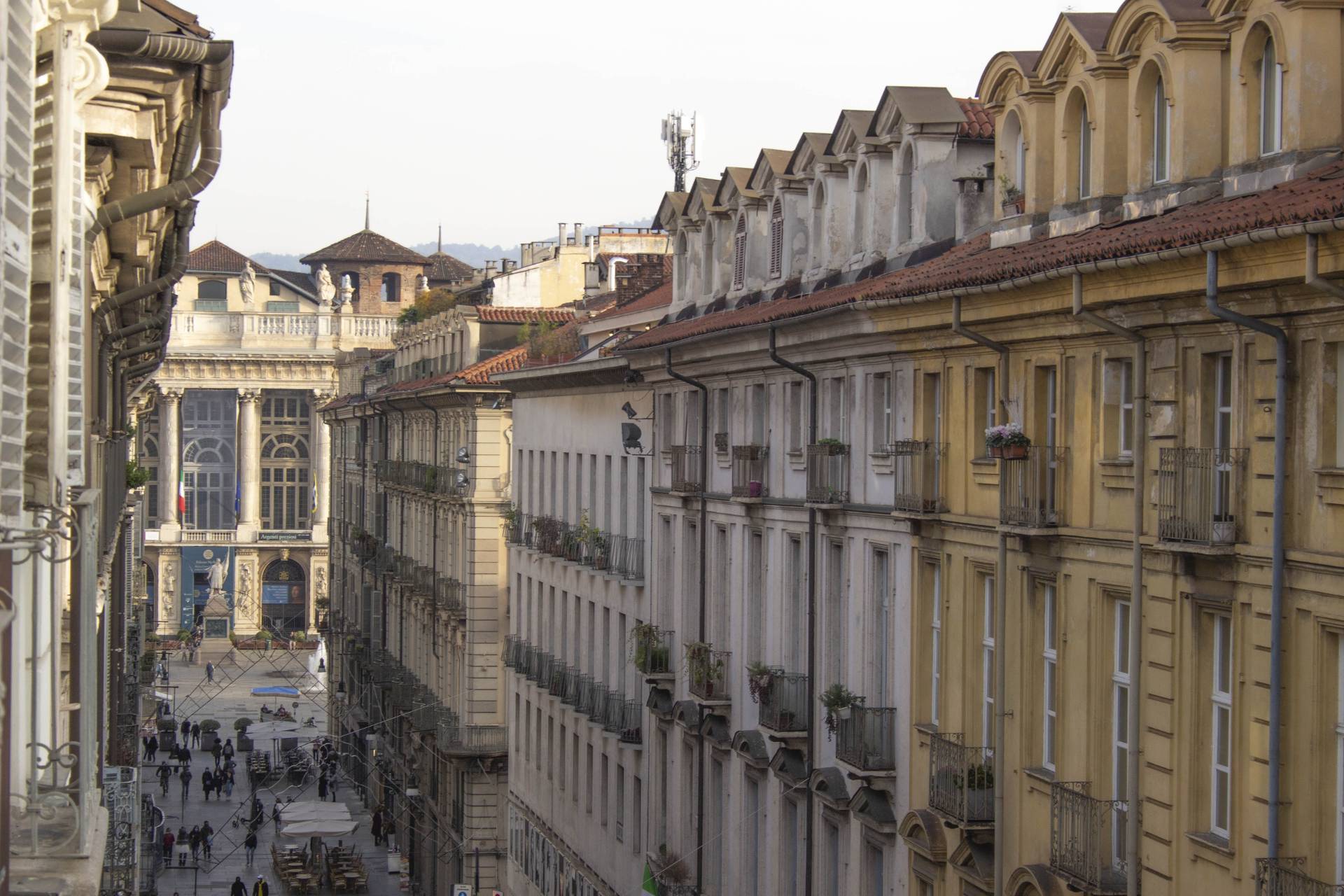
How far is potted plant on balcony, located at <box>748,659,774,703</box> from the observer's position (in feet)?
98.1

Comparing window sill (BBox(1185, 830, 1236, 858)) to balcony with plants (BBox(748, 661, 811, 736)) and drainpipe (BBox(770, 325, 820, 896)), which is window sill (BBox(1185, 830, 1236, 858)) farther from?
balcony with plants (BBox(748, 661, 811, 736))

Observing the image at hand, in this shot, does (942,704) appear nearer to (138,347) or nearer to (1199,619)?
(1199,619)

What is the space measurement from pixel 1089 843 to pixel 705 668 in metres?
14.5

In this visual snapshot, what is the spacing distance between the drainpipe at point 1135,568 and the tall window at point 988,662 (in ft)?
13.0

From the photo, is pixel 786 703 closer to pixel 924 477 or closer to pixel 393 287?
pixel 924 477

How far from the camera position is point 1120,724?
19.6m

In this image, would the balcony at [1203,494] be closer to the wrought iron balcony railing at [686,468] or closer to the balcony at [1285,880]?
the balcony at [1285,880]

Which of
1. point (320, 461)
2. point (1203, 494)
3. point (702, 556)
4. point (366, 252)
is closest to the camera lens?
point (1203, 494)

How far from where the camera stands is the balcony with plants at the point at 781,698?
29.4 metres

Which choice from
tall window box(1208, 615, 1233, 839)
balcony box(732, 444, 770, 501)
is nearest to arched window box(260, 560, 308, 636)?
balcony box(732, 444, 770, 501)

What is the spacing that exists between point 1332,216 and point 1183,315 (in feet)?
11.2

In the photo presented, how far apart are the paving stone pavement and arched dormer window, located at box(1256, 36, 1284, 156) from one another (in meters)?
46.8

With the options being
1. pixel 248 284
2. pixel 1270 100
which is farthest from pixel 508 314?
pixel 248 284

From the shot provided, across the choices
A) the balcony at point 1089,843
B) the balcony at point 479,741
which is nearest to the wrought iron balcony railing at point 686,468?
the balcony at point 1089,843
